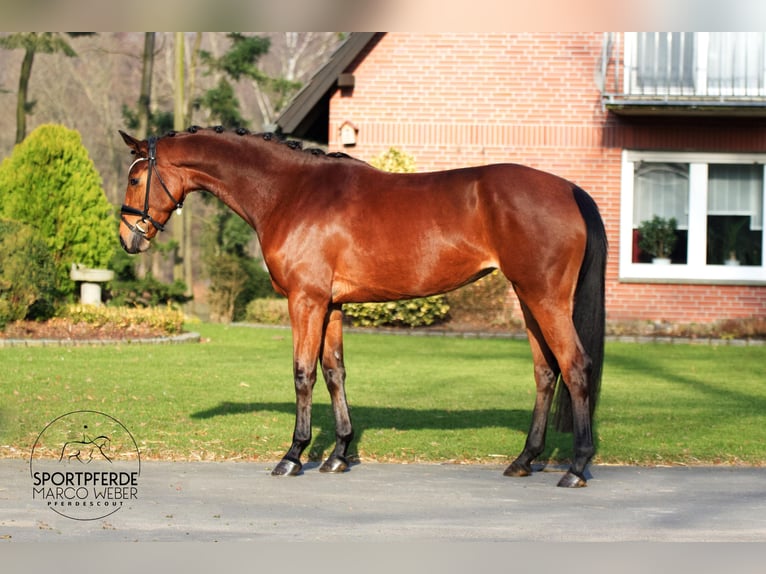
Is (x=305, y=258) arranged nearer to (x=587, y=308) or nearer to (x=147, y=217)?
(x=147, y=217)

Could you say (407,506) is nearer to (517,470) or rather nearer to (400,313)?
(517,470)

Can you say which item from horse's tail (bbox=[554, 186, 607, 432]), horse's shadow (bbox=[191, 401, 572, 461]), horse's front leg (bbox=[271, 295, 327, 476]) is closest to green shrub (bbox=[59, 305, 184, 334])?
horse's shadow (bbox=[191, 401, 572, 461])

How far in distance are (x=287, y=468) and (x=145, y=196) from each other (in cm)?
216

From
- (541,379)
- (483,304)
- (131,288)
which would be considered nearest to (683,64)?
(483,304)

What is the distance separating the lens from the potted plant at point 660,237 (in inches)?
790

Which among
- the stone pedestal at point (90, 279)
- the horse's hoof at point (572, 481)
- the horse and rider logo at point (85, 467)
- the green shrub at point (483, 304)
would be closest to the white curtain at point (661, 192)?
the green shrub at point (483, 304)

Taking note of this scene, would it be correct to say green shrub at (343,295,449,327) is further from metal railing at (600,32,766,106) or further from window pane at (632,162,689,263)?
metal railing at (600,32,766,106)

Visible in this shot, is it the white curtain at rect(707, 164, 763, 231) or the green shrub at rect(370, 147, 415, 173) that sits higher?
the green shrub at rect(370, 147, 415, 173)

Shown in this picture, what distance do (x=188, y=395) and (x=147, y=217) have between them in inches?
140

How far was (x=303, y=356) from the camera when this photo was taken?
727 centimetres

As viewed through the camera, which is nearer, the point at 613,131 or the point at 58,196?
the point at 58,196

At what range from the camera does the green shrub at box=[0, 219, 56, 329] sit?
16.0 m

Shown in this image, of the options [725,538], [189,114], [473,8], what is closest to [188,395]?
[473,8]

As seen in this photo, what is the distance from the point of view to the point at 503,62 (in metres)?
20.3
